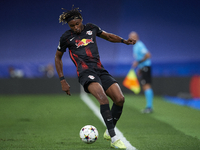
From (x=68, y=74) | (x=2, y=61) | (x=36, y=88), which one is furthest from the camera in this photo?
(x=2, y=61)

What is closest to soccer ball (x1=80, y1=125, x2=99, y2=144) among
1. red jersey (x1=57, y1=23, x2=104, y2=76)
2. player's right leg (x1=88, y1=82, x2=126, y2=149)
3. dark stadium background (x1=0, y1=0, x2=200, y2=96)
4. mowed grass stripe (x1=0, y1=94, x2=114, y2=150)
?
mowed grass stripe (x1=0, y1=94, x2=114, y2=150)

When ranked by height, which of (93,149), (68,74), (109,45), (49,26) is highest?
(49,26)

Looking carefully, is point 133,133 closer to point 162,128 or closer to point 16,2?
point 162,128

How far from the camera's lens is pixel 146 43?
21000 millimetres

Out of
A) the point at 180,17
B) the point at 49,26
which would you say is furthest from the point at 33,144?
the point at 180,17

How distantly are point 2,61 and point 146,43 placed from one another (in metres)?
9.88

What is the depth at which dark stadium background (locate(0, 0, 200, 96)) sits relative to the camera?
20031 millimetres

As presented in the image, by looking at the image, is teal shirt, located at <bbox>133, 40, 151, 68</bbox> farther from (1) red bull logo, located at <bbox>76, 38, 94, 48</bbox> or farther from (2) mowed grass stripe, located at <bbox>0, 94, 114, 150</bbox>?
(1) red bull logo, located at <bbox>76, 38, 94, 48</bbox>

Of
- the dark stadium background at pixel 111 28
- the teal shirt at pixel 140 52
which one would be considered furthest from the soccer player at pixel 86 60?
the dark stadium background at pixel 111 28

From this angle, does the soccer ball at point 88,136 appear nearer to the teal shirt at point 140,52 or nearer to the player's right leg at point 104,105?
the player's right leg at point 104,105

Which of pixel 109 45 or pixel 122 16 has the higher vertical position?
pixel 122 16

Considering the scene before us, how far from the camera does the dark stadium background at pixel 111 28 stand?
20031 mm

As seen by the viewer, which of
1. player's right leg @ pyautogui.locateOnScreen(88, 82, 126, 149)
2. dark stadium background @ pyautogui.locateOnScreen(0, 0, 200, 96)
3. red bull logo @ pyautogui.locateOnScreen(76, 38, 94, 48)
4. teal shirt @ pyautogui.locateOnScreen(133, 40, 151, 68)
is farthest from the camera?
dark stadium background @ pyautogui.locateOnScreen(0, 0, 200, 96)

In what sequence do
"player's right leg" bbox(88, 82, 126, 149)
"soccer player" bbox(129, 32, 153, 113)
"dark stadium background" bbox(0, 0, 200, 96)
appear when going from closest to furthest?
"player's right leg" bbox(88, 82, 126, 149)
"soccer player" bbox(129, 32, 153, 113)
"dark stadium background" bbox(0, 0, 200, 96)
